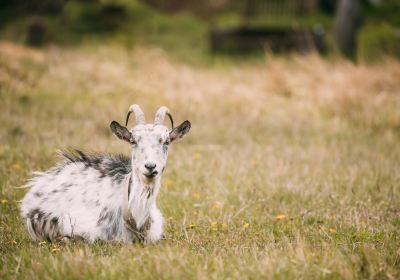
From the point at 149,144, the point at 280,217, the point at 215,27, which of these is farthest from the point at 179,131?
the point at 215,27

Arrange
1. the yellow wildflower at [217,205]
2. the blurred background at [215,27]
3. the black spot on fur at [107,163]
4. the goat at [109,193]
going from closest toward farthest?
the goat at [109,193] < the black spot on fur at [107,163] < the yellow wildflower at [217,205] < the blurred background at [215,27]

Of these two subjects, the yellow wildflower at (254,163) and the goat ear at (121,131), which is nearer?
the goat ear at (121,131)

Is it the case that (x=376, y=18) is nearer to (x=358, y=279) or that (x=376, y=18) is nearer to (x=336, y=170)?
(x=336, y=170)

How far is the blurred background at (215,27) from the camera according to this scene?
60.4 feet

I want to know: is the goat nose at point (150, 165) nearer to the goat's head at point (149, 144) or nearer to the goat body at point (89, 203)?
the goat's head at point (149, 144)

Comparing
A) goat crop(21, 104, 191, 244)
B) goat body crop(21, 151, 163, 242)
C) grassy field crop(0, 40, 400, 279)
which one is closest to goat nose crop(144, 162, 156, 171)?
goat crop(21, 104, 191, 244)

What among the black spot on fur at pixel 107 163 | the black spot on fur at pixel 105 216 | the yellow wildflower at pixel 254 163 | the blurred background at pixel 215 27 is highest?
the blurred background at pixel 215 27

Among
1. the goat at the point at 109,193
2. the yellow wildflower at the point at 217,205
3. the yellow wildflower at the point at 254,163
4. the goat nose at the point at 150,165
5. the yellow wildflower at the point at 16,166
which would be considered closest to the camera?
the goat nose at the point at 150,165

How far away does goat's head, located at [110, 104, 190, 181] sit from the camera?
4422 millimetres

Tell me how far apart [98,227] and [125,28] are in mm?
17143

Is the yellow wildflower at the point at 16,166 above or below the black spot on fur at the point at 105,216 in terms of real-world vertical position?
below

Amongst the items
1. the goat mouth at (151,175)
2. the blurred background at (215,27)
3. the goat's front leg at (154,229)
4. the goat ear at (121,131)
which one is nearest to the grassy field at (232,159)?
the goat's front leg at (154,229)

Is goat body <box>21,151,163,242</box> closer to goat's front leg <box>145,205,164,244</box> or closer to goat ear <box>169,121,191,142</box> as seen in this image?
goat's front leg <box>145,205,164,244</box>

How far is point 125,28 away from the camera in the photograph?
21109 millimetres
